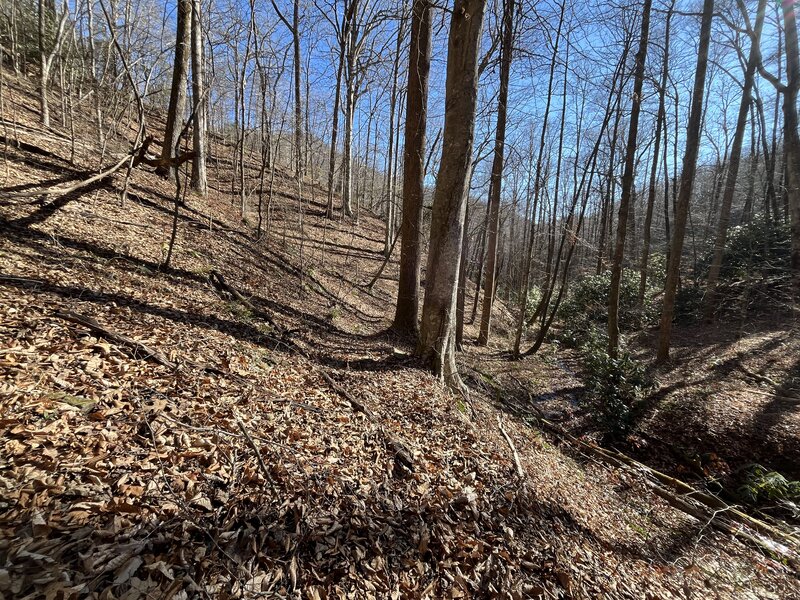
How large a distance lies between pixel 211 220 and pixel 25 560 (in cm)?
780

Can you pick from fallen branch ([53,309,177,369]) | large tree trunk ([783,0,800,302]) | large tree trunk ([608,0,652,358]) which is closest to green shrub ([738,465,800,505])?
large tree trunk ([608,0,652,358])

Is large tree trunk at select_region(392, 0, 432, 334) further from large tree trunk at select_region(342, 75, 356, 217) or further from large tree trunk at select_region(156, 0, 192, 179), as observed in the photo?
large tree trunk at select_region(342, 75, 356, 217)

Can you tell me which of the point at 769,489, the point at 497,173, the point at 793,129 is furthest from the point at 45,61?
the point at 793,129

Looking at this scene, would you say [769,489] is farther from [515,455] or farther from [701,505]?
[515,455]

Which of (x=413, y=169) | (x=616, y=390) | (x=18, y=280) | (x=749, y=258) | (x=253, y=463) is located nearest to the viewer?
(x=253, y=463)

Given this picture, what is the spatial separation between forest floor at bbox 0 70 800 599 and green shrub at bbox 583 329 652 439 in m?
1.49

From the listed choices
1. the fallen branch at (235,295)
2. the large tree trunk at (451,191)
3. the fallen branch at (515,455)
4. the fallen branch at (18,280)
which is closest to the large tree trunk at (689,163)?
the fallen branch at (515,455)

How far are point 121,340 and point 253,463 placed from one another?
1.89 metres

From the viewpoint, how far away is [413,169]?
6824 millimetres

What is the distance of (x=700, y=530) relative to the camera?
4.62m

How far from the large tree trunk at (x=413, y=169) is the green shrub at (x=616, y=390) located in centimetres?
463

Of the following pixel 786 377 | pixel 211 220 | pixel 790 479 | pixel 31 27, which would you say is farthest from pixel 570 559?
pixel 31 27

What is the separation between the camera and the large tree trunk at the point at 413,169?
6.55m

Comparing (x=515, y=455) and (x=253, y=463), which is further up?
(x=253, y=463)
